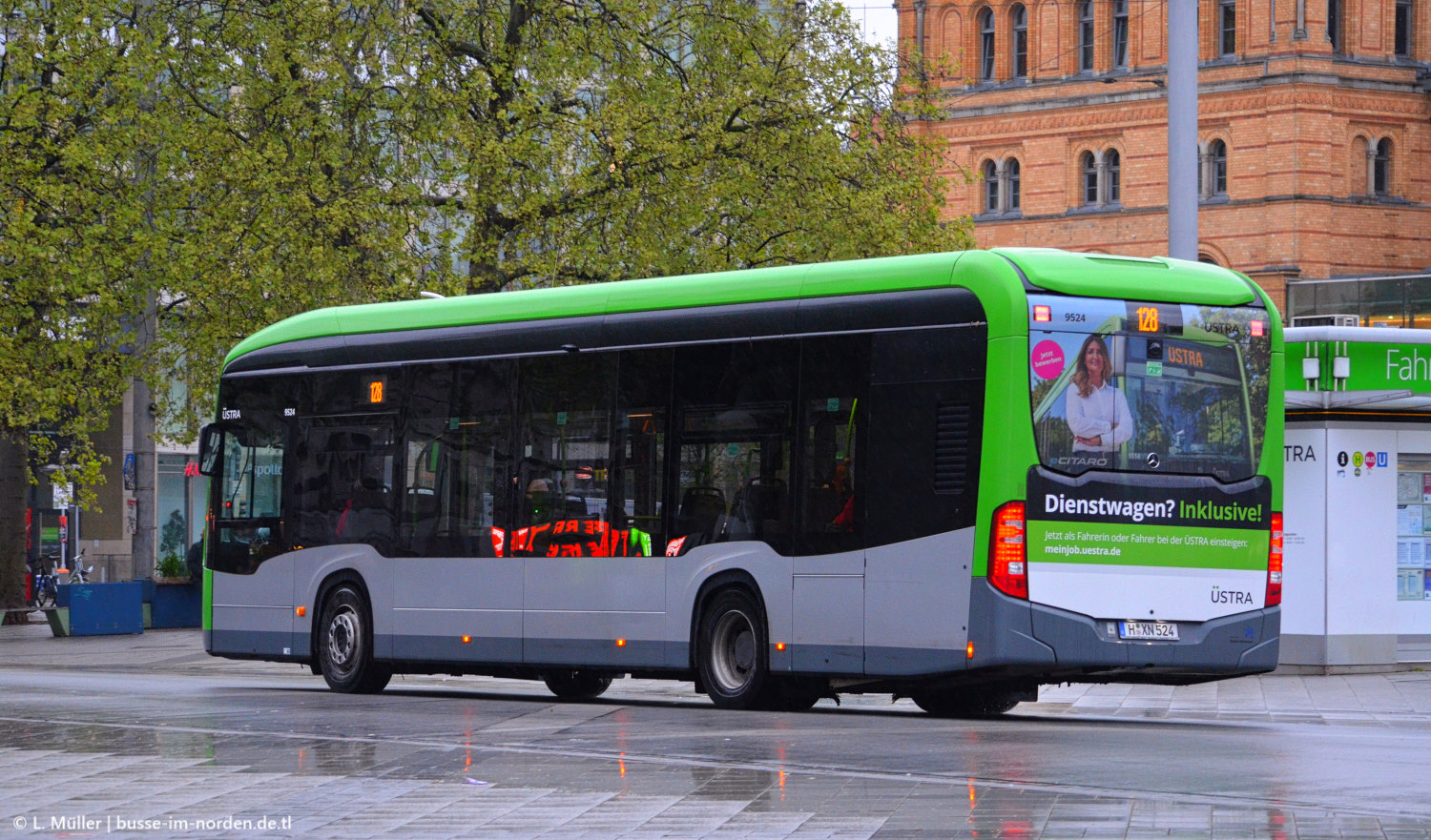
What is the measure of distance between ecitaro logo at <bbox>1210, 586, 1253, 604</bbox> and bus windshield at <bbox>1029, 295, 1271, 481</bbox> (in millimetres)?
721

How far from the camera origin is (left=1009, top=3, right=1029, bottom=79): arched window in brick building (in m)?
74.0

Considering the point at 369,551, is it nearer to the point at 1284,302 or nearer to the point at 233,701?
the point at 233,701

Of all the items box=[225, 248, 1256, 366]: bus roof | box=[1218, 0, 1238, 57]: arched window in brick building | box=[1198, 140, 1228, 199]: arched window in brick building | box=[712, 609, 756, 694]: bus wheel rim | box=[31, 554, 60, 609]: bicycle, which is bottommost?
box=[31, 554, 60, 609]: bicycle

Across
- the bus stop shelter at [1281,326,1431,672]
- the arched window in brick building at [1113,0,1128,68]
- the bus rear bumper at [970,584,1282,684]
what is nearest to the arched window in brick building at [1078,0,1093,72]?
the arched window in brick building at [1113,0,1128,68]

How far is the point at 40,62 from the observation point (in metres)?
30.1

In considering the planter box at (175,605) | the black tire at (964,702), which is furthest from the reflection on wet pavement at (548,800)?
the planter box at (175,605)

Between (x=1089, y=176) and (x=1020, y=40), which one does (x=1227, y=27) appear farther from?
(x=1020, y=40)

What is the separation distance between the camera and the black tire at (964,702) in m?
15.7

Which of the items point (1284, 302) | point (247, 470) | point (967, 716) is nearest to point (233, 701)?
point (247, 470)

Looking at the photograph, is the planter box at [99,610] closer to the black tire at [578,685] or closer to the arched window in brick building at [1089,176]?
the black tire at [578,685]

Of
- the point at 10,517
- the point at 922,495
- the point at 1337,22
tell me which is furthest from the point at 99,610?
the point at 1337,22

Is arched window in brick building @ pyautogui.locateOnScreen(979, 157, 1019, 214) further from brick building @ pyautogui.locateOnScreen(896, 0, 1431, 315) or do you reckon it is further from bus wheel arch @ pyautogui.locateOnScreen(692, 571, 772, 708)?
bus wheel arch @ pyautogui.locateOnScreen(692, 571, 772, 708)

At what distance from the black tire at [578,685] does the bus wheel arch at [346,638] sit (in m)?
1.38

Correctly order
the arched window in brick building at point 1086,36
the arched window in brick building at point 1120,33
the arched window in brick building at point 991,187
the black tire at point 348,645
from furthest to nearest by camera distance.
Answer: the arched window in brick building at point 991,187 → the arched window in brick building at point 1086,36 → the arched window in brick building at point 1120,33 → the black tire at point 348,645
